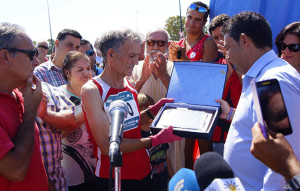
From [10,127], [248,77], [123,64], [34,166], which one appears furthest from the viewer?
[123,64]

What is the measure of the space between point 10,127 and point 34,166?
307 mm

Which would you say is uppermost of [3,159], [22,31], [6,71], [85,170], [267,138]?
[22,31]

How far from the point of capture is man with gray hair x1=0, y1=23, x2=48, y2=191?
1.67 m

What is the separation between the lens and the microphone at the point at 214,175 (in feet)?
3.79

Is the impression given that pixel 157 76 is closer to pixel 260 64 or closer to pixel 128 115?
pixel 128 115

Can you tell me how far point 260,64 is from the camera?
2.10 meters

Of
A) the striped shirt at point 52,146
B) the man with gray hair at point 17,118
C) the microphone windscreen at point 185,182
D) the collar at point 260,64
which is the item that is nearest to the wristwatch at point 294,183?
the microphone windscreen at point 185,182

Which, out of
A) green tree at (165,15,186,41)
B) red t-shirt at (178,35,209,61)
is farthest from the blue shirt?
green tree at (165,15,186,41)

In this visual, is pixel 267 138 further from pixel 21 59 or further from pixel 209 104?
pixel 21 59

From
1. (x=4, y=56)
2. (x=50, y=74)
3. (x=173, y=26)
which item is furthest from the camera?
(x=173, y=26)

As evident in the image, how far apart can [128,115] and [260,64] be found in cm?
107

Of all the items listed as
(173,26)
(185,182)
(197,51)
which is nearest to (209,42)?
(197,51)

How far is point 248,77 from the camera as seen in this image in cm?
216

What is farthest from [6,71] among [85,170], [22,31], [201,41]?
[201,41]
